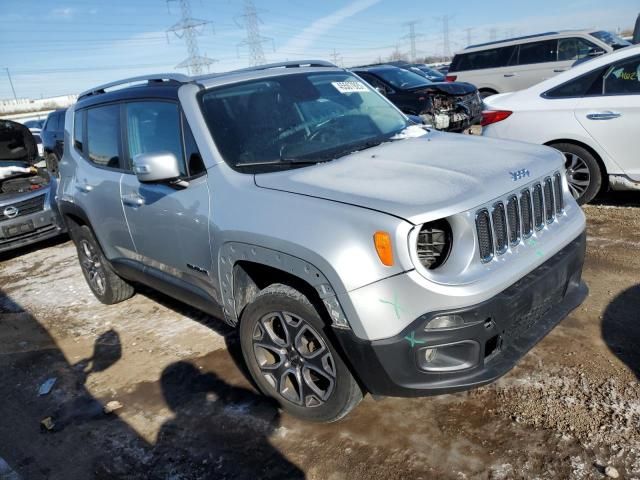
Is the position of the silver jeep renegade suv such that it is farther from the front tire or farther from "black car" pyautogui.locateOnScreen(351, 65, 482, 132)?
"black car" pyautogui.locateOnScreen(351, 65, 482, 132)

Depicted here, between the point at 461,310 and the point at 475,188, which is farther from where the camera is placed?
the point at 475,188

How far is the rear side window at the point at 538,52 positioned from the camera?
41.2 ft

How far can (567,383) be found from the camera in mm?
2988

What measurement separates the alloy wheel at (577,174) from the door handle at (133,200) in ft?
14.5

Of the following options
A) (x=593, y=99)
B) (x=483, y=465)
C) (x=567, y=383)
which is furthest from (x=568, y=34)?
(x=483, y=465)

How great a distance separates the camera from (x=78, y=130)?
15.4 ft

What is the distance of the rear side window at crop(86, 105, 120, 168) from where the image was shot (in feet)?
13.2

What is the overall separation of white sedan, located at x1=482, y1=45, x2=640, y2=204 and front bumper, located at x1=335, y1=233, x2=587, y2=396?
133 inches

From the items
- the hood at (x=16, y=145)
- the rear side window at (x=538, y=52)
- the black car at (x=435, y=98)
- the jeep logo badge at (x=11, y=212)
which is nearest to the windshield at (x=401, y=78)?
the black car at (x=435, y=98)

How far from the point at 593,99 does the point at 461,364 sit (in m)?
4.28

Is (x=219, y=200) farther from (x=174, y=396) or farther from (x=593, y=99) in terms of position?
(x=593, y=99)

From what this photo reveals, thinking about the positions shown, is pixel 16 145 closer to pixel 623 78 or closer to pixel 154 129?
pixel 154 129

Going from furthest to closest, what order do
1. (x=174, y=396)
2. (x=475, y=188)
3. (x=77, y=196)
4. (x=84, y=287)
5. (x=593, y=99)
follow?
1. (x=84, y=287)
2. (x=593, y=99)
3. (x=77, y=196)
4. (x=174, y=396)
5. (x=475, y=188)

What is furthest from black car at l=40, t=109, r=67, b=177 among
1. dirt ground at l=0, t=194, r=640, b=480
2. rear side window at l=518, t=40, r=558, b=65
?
rear side window at l=518, t=40, r=558, b=65
